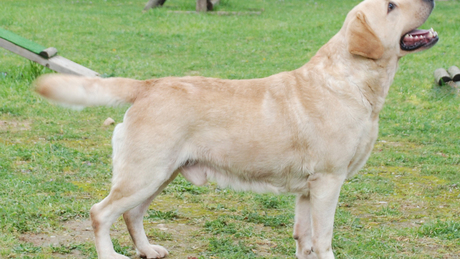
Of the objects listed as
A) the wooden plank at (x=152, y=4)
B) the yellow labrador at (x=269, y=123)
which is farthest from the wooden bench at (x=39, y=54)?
the wooden plank at (x=152, y=4)

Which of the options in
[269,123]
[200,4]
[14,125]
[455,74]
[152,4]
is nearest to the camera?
[269,123]

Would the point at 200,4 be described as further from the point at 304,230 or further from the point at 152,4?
the point at 304,230

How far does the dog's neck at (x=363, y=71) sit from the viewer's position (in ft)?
13.4

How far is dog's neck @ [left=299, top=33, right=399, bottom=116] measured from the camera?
408cm

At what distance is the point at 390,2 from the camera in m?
4.09

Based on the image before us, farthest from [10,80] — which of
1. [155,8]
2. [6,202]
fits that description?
[155,8]

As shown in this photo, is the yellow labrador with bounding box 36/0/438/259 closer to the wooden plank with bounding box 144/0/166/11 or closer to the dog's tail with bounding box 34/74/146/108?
the dog's tail with bounding box 34/74/146/108

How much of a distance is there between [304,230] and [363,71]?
123cm

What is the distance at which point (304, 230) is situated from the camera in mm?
4359

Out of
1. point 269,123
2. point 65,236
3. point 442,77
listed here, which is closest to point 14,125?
point 65,236

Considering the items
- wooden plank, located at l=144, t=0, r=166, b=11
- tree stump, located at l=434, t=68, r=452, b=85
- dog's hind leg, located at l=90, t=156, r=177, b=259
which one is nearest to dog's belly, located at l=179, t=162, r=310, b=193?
dog's hind leg, located at l=90, t=156, r=177, b=259

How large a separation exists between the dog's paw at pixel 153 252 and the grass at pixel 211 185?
0.11m

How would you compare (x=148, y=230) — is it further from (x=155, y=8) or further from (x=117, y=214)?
(x=155, y=8)

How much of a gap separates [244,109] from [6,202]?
7.62ft
